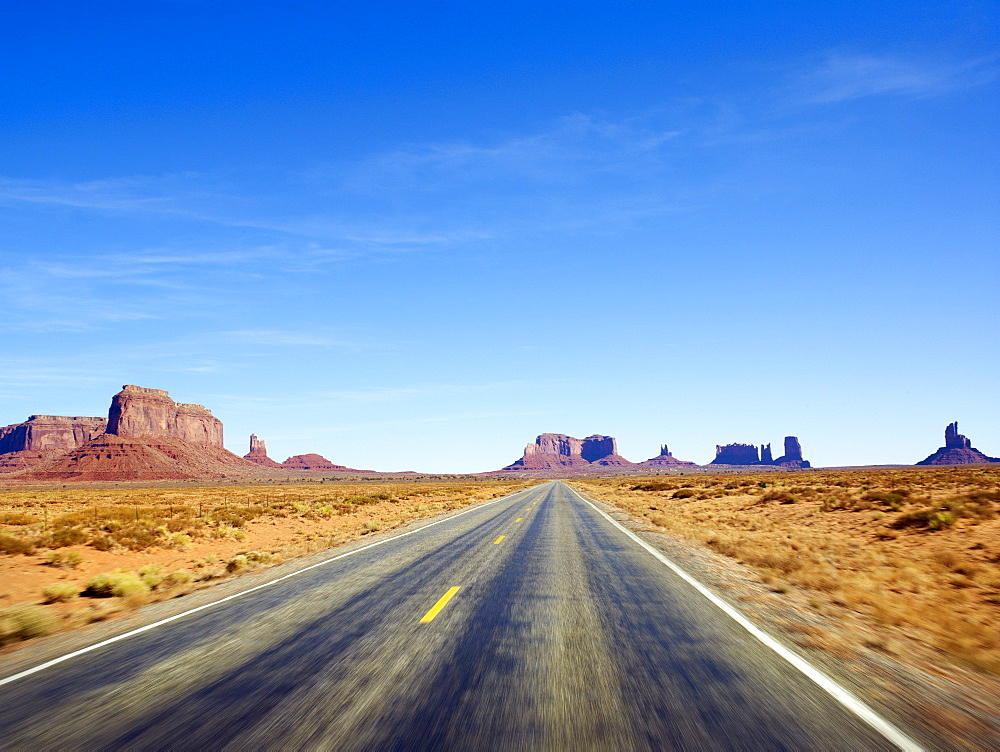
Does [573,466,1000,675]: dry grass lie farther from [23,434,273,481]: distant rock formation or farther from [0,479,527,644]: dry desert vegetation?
[23,434,273,481]: distant rock formation

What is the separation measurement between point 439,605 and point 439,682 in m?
3.20

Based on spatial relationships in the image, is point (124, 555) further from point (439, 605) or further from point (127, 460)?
point (127, 460)

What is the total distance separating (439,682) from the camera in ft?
16.0

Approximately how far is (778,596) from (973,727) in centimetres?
503

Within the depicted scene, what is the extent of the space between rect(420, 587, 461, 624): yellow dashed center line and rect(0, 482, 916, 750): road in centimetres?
4

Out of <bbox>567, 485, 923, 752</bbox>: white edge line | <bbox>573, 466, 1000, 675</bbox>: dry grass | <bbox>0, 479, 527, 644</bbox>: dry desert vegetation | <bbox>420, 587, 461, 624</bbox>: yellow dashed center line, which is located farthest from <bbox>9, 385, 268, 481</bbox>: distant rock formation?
<bbox>567, 485, 923, 752</bbox>: white edge line

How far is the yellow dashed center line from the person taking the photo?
7246mm

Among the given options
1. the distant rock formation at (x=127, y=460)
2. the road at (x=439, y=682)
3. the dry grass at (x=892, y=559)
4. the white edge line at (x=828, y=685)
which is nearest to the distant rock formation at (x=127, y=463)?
the distant rock formation at (x=127, y=460)

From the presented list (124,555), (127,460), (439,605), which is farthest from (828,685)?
(127,460)

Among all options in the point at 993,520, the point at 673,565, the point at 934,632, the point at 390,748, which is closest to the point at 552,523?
→ the point at 673,565

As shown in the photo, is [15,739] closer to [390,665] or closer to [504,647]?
[390,665]

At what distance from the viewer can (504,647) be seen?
19.6 feet

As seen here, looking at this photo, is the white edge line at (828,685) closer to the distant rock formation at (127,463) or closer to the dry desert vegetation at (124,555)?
the dry desert vegetation at (124,555)

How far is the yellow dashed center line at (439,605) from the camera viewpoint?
7.25 metres
